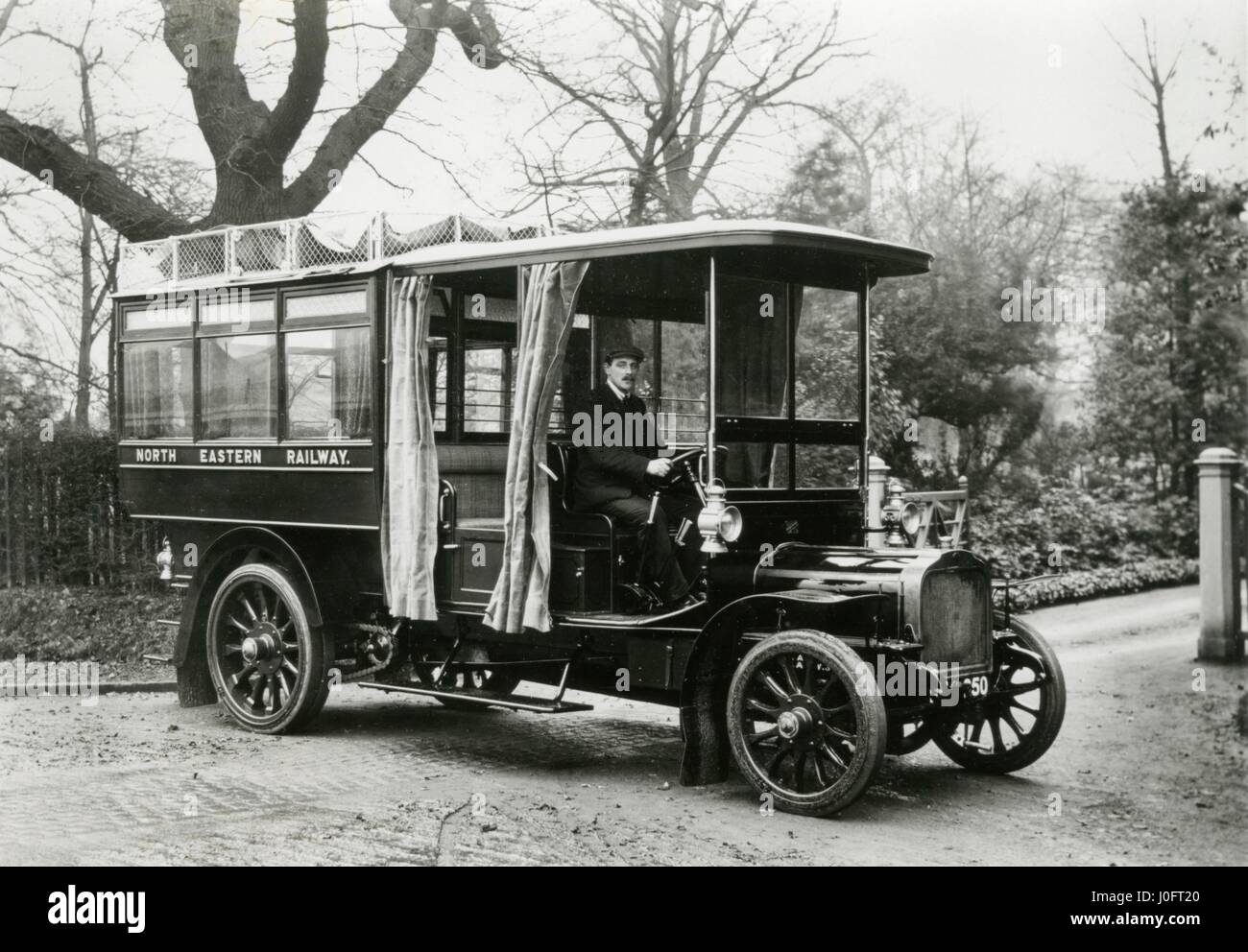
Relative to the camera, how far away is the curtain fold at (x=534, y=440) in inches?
305

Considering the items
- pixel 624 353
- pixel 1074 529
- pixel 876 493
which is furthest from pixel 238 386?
pixel 1074 529

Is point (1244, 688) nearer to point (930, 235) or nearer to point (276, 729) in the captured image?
point (276, 729)

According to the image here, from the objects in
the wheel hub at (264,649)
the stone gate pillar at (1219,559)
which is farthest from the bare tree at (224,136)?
the stone gate pillar at (1219,559)

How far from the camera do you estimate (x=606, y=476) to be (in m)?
7.94

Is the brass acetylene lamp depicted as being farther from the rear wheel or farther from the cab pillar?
the cab pillar

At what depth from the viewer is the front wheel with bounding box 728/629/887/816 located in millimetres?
6492

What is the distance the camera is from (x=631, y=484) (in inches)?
311

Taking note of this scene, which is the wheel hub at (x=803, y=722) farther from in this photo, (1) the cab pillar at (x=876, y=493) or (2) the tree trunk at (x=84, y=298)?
(2) the tree trunk at (x=84, y=298)

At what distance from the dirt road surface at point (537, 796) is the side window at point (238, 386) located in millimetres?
2045

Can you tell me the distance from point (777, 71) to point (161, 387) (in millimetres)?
11100

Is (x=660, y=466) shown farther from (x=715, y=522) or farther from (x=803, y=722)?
(x=803, y=722)

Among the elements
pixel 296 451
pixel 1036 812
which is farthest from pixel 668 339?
pixel 1036 812
